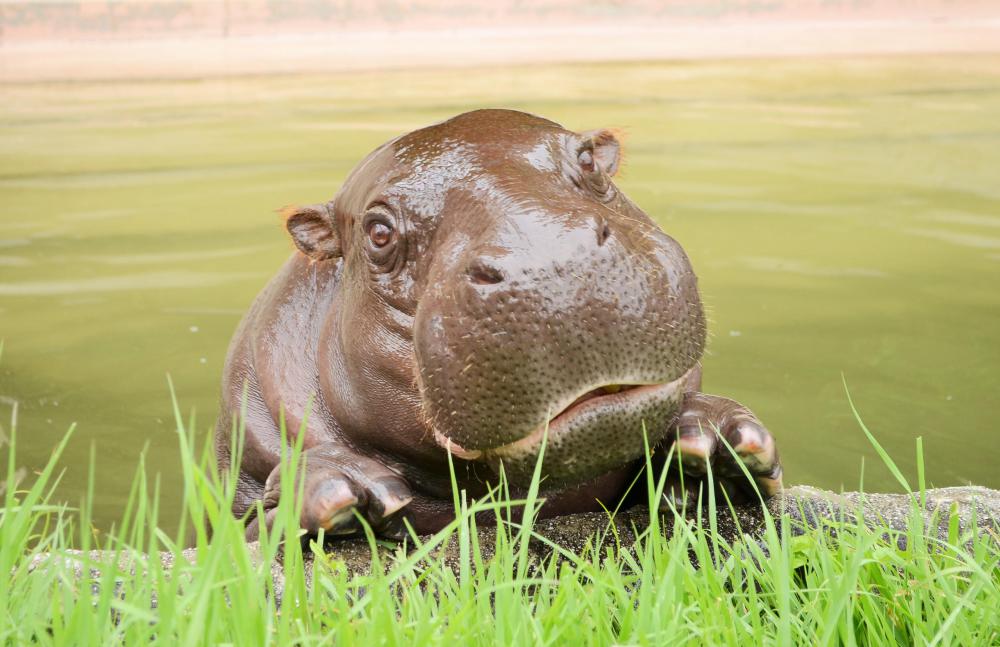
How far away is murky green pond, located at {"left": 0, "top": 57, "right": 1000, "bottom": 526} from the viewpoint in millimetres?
4980

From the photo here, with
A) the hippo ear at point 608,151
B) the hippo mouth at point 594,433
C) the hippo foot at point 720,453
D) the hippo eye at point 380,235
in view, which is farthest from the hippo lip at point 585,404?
the hippo ear at point 608,151

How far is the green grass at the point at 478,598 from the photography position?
2.01m

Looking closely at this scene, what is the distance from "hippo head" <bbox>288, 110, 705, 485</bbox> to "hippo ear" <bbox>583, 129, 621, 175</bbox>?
278mm

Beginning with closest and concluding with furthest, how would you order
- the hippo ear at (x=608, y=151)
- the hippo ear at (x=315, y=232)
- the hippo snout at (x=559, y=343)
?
the hippo snout at (x=559, y=343) < the hippo ear at (x=315, y=232) < the hippo ear at (x=608, y=151)

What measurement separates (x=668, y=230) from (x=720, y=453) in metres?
4.92

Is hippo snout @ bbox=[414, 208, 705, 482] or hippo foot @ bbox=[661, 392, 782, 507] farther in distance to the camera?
hippo foot @ bbox=[661, 392, 782, 507]

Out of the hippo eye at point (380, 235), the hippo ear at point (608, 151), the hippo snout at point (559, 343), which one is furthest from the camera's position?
the hippo ear at point (608, 151)

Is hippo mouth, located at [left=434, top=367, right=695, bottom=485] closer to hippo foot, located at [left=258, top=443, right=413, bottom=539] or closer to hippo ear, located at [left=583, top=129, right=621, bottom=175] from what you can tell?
hippo foot, located at [left=258, top=443, right=413, bottom=539]

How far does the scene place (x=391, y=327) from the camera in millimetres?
2803

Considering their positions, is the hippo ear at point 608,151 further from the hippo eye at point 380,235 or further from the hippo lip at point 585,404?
the hippo lip at point 585,404

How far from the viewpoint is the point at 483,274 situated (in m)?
2.40

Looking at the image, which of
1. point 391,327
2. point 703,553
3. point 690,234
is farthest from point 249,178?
point 703,553

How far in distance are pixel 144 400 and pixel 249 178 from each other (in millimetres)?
4781

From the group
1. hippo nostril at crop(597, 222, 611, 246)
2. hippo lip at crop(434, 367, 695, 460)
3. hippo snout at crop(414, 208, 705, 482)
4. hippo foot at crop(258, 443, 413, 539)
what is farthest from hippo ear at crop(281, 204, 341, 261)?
hippo nostril at crop(597, 222, 611, 246)
